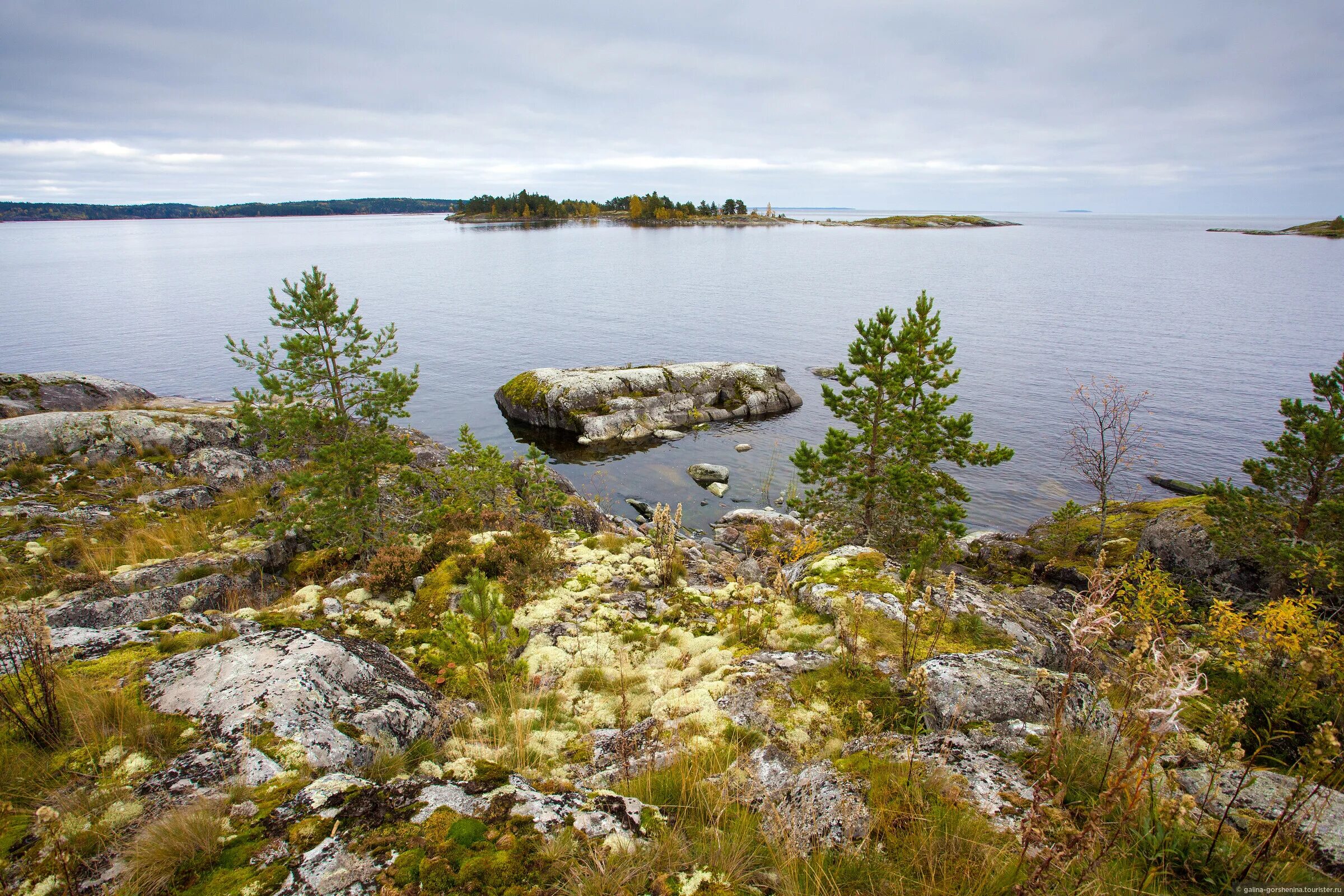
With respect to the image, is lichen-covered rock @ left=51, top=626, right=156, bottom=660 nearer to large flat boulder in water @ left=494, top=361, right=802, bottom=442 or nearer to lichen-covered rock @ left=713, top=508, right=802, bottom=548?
lichen-covered rock @ left=713, top=508, right=802, bottom=548

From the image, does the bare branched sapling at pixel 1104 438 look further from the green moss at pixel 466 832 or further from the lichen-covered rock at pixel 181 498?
the lichen-covered rock at pixel 181 498

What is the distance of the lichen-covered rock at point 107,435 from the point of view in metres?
20.5

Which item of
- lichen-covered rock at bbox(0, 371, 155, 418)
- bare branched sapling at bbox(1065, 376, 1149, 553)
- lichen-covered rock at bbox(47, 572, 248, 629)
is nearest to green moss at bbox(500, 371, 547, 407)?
lichen-covered rock at bbox(0, 371, 155, 418)

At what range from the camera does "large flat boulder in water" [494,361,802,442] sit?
37.8 m

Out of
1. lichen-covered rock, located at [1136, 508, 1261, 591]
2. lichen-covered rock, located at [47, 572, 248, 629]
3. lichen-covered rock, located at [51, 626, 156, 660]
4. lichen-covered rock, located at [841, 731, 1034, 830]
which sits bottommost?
lichen-covered rock, located at [1136, 508, 1261, 591]

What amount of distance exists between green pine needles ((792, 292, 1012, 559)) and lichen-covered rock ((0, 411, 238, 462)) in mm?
23665

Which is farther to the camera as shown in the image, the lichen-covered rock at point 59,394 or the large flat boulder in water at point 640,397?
the large flat boulder in water at point 640,397

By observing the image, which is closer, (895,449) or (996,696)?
(996,696)

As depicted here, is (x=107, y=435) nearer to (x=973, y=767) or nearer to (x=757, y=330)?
(x=973, y=767)

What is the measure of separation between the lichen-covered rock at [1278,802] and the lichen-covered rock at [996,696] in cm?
118

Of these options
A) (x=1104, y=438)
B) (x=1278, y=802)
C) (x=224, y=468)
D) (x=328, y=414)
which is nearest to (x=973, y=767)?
(x=1278, y=802)

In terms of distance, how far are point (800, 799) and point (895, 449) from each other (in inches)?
542

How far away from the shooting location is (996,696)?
6.68 meters

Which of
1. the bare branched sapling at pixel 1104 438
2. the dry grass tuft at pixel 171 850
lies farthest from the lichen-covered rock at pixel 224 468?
the bare branched sapling at pixel 1104 438
